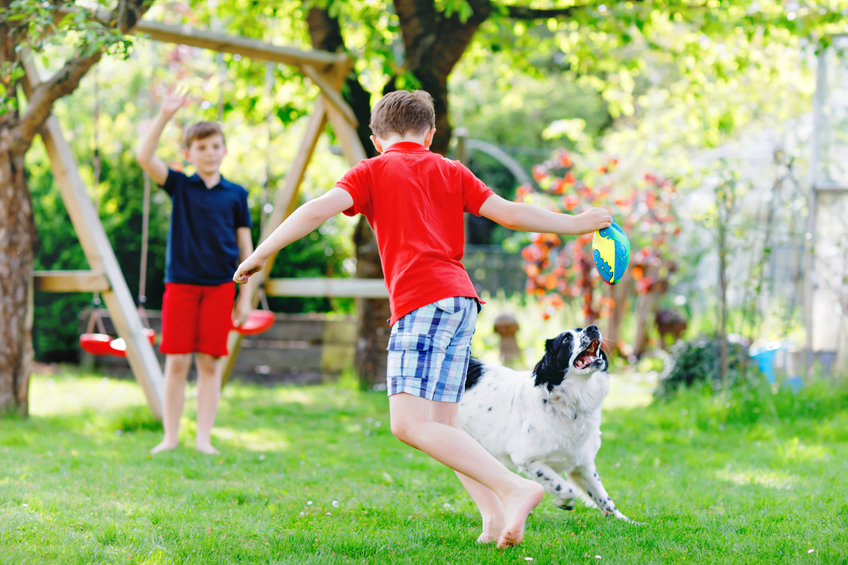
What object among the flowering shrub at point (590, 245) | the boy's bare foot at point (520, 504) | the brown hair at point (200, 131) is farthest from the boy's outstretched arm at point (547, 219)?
the flowering shrub at point (590, 245)

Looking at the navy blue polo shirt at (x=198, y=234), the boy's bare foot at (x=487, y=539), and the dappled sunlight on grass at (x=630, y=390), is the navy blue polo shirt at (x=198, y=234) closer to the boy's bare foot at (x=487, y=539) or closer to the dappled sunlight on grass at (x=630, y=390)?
the boy's bare foot at (x=487, y=539)

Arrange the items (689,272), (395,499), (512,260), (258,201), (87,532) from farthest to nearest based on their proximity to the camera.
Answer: (512,260)
(689,272)
(258,201)
(395,499)
(87,532)

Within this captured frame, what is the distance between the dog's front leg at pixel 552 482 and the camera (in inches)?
136

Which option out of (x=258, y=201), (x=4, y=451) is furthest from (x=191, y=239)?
(x=258, y=201)

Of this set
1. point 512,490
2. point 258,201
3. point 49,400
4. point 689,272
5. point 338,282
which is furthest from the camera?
point 689,272

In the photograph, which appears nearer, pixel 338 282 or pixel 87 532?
pixel 87 532

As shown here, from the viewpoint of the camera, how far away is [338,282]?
20.6 ft

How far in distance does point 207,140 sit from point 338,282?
1932mm

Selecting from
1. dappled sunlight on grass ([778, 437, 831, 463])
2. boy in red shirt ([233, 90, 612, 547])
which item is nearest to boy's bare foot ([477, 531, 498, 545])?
boy in red shirt ([233, 90, 612, 547])

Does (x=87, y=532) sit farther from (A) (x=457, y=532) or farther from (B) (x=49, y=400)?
(B) (x=49, y=400)

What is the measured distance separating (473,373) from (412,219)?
1368 mm

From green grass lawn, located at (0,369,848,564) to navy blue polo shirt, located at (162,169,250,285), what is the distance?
100 cm

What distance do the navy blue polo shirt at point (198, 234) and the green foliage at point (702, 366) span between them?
12.8 ft

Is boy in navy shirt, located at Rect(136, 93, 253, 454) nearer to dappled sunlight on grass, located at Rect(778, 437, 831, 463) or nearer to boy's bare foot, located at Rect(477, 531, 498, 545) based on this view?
boy's bare foot, located at Rect(477, 531, 498, 545)
